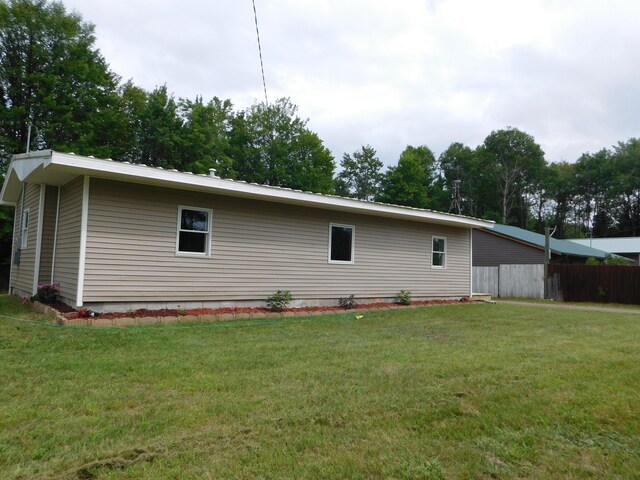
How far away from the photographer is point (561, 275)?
19562mm

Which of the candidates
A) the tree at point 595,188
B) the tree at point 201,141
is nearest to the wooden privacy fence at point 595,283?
the tree at point 201,141

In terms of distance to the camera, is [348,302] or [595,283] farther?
[595,283]

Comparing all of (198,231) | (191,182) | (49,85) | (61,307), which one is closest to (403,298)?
(198,231)

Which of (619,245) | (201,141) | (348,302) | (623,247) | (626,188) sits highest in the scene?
(626,188)

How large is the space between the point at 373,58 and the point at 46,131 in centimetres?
2009

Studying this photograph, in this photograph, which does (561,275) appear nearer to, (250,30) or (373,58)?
(373,58)

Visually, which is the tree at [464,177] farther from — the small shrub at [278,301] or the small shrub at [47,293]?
the small shrub at [47,293]

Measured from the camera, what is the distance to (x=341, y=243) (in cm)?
1238

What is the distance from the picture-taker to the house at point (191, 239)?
8.62 meters

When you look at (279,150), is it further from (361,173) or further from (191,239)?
(191,239)

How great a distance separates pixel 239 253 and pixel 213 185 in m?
1.76

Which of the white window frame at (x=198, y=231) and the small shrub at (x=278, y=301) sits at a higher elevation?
the white window frame at (x=198, y=231)

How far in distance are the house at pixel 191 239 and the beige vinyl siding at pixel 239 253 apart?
2 centimetres

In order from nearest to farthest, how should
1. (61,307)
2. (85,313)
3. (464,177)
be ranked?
1. (85,313)
2. (61,307)
3. (464,177)
